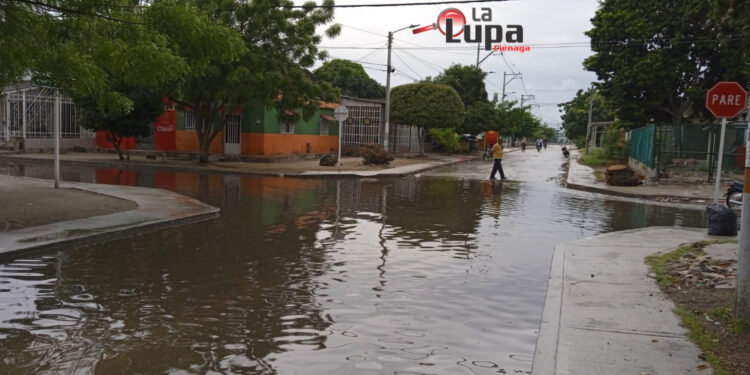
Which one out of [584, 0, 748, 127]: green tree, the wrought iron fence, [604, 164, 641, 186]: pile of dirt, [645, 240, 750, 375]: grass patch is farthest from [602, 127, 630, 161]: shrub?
the wrought iron fence

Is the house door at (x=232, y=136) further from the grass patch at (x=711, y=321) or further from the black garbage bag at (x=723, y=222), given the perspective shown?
the grass patch at (x=711, y=321)

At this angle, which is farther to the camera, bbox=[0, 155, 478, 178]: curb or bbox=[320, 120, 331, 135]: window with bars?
bbox=[320, 120, 331, 135]: window with bars

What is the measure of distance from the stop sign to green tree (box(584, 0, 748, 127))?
35.2ft

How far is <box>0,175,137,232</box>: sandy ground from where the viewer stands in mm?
10552

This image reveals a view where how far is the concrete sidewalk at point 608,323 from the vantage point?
4570mm

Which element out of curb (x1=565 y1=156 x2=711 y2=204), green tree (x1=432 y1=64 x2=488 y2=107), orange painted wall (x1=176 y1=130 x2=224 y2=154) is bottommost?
curb (x1=565 y1=156 x2=711 y2=204)

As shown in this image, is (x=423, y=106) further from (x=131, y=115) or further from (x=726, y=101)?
(x=726, y=101)

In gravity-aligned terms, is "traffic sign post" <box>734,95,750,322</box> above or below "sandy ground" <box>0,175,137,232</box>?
above

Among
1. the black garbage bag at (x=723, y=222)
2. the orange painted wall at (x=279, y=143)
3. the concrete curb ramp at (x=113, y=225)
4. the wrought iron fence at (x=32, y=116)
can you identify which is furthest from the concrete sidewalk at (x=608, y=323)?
the wrought iron fence at (x=32, y=116)

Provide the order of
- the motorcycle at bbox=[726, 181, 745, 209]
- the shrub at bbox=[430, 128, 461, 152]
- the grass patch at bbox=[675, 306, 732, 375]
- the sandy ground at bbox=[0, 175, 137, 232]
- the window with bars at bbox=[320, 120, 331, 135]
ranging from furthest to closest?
the shrub at bbox=[430, 128, 461, 152] < the window with bars at bbox=[320, 120, 331, 135] < the motorcycle at bbox=[726, 181, 745, 209] < the sandy ground at bbox=[0, 175, 137, 232] < the grass patch at bbox=[675, 306, 732, 375]

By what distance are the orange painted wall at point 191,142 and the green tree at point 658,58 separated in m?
21.0

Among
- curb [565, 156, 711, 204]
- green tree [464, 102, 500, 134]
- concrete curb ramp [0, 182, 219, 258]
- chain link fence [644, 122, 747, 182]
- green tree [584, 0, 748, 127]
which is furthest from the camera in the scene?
green tree [464, 102, 500, 134]

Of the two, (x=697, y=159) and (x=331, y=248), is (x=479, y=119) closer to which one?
(x=697, y=159)

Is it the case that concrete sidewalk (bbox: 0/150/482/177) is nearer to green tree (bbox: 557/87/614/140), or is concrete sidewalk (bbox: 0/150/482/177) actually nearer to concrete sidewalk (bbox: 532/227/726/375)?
concrete sidewalk (bbox: 532/227/726/375)
